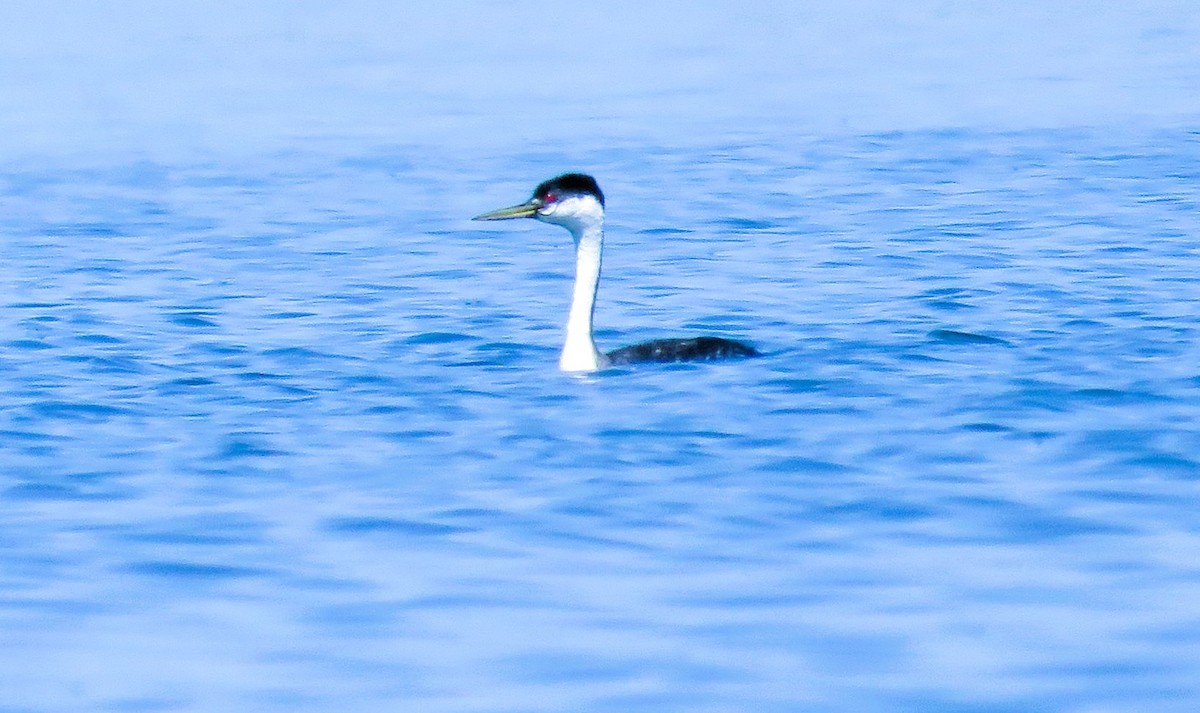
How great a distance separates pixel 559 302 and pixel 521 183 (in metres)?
6.60

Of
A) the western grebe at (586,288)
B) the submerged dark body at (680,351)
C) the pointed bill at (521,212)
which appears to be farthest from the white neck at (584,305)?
the pointed bill at (521,212)

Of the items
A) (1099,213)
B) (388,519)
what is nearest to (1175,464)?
(388,519)

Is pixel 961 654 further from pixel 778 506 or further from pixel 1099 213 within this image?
pixel 1099 213

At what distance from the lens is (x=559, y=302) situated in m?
15.1

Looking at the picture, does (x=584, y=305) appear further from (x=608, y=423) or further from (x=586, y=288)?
(x=608, y=423)

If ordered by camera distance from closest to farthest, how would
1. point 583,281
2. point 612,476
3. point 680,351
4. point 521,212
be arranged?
point 612,476 < point 680,351 < point 521,212 < point 583,281

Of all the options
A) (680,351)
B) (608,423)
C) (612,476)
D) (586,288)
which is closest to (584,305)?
(586,288)

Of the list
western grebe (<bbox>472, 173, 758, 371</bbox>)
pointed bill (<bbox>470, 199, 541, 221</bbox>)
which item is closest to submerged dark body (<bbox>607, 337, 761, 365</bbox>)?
western grebe (<bbox>472, 173, 758, 371</bbox>)

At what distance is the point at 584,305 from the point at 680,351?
1.96ft

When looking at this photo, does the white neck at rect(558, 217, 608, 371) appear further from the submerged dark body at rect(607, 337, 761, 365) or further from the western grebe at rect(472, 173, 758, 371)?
the submerged dark body at rect(607, 337, 761, 365)

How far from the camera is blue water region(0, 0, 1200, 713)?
7031 mm

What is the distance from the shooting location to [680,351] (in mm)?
Result: 12008

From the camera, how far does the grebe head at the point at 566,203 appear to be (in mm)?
12180

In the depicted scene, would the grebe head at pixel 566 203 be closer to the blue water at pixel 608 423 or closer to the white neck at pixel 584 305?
the white neck at pixel 584 305
